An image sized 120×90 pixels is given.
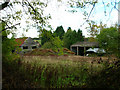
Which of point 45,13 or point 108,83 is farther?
point 45,13

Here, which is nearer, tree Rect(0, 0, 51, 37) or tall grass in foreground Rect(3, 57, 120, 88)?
tall grass in foreground Rect(3, 57, 120, 88)

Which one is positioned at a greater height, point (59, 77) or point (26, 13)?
point (26, 13)

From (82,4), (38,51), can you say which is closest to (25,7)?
(82,4)

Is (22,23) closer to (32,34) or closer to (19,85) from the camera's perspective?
(32,34)

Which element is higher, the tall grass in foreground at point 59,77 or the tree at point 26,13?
the tree at point 26,13

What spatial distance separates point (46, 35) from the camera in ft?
13.2

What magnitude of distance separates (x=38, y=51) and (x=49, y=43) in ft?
23.6

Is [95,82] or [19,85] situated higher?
[95,82]

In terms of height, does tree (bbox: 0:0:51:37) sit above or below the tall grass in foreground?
above

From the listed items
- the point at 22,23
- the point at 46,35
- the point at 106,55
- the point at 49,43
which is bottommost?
the point at 106,55

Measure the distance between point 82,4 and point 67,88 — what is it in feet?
8.28

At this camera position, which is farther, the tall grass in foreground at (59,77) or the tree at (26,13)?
the tree at (26,13)

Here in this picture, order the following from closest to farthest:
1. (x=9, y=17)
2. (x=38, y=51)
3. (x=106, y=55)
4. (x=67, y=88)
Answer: (x=67, y=88) < (x=106, y=55) < (x=9, y=17) < (x=38, y=51)

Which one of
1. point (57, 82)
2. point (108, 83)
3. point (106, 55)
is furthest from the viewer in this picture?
point (57, 82)
